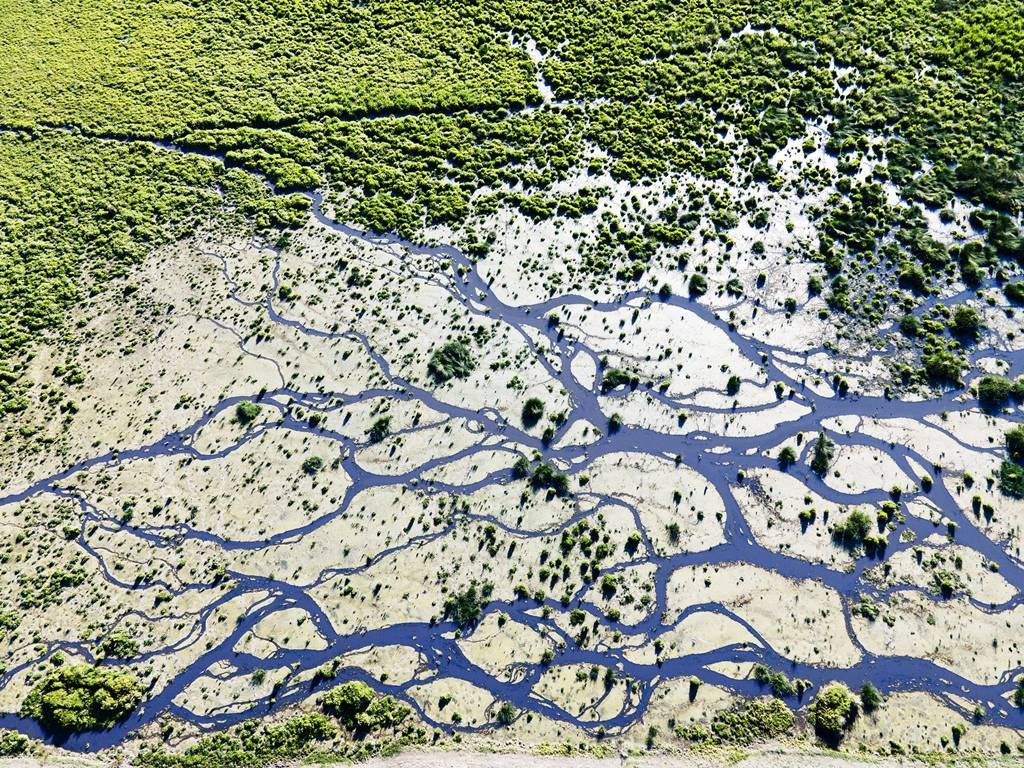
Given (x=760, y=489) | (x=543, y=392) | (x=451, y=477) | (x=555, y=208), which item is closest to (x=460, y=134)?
(x=555, y=208)

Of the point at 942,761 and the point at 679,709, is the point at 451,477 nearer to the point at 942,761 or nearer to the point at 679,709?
the point at 679,709

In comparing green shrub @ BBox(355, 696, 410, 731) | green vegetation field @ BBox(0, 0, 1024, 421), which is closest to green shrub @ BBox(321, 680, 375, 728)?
green shrub @ BBox(355, 696, 410, 731)

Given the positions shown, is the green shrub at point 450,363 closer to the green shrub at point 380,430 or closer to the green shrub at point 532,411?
→ the green shrub at point 380,430

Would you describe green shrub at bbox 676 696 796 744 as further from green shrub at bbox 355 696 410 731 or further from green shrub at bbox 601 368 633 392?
green shrub at bbox 601 368 633 392

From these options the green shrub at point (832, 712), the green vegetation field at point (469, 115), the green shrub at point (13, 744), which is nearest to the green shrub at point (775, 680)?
the green shrub at point (832, 712)

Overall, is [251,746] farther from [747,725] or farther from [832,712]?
[832,712]

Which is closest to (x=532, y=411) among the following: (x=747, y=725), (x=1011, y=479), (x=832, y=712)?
(x=747, y=725)
